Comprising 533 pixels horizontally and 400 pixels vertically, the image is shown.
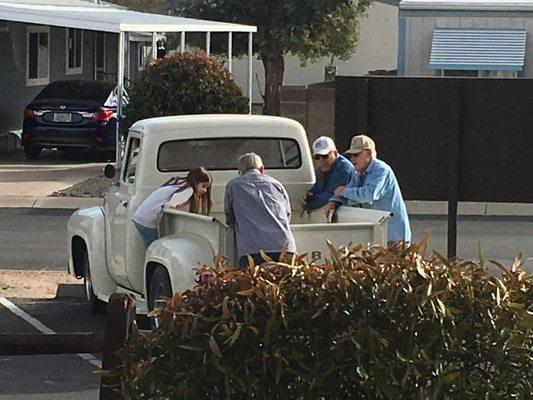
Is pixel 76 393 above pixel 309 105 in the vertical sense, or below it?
below

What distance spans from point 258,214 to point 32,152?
676 inches

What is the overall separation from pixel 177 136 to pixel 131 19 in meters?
12.7

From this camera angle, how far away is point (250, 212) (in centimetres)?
907

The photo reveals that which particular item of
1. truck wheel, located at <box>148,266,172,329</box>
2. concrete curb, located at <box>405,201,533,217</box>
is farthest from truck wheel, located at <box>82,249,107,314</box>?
concrete curb, located at <box>405,201,533,217</box>

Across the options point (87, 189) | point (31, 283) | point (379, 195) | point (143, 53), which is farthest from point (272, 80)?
point (379, 195)

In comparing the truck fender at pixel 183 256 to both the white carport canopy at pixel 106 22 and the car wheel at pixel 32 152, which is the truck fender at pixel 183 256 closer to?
the white carport canopy at pixel 106 22

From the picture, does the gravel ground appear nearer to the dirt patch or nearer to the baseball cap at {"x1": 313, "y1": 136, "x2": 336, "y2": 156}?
the dirt patch

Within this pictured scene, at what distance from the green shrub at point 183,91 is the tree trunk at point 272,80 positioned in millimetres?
12508

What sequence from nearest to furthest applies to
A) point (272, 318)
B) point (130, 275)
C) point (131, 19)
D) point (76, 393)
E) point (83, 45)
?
point (272, 318) → point (76, 393) → point (130, 275) → point (131, 19) → point (83, 45)

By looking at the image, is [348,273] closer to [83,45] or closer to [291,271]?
[291,271]

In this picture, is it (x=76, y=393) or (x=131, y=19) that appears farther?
(x=131, y=19)

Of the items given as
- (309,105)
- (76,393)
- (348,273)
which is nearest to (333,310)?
(348,273)

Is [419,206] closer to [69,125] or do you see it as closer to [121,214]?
[69,125]

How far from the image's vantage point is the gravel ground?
2078cm
